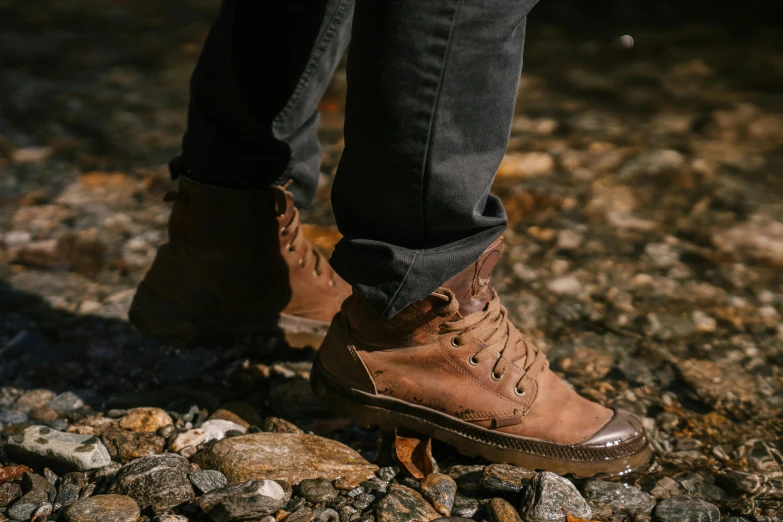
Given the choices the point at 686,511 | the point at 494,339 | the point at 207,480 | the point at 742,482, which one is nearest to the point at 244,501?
the point at 207,480

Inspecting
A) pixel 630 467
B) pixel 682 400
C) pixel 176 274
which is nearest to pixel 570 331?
pixel 682 400

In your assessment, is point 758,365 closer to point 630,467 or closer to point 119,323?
point 630,467

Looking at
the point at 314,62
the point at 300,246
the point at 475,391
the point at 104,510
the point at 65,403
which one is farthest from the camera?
the point at 300,246

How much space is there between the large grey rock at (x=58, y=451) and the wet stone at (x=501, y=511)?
2.46 ft

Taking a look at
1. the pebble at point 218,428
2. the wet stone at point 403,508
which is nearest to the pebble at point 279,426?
the pebble at point 218,428

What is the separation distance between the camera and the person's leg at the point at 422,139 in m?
1.21

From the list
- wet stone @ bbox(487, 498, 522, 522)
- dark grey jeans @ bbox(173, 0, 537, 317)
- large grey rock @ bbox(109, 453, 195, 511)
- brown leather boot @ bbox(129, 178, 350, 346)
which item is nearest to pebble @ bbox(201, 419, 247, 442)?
large grey rock @ bbox(109, 453, 195, 511)

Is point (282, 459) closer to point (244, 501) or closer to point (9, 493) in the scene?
point (244, 501)

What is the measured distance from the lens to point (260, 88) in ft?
5.65

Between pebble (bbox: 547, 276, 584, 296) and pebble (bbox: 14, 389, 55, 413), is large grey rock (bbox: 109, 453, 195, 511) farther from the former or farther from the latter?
pebble (bbox: 547, 276, 584, 296)

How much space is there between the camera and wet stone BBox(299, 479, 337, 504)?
148 cm

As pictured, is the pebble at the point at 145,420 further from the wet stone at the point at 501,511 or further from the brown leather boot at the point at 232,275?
the wet stone at the point at 501,511

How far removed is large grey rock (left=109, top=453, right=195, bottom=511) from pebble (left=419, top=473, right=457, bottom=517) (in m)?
0.43

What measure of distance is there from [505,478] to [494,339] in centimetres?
27
